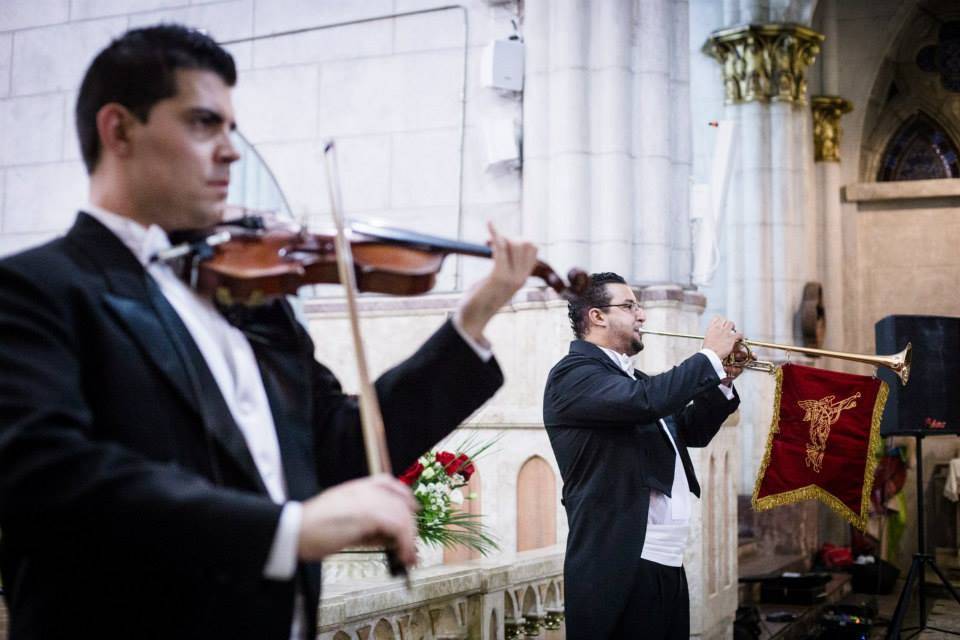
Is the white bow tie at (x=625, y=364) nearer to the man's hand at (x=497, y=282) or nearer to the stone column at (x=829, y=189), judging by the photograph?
the man's hand at (x=497, y=282)

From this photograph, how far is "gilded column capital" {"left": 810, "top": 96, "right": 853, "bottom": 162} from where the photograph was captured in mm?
12453

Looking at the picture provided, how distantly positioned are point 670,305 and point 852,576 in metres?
5.01

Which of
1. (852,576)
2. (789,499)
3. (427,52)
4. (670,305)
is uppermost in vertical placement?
(427,52)

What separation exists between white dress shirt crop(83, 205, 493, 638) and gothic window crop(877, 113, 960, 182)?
12.9 m

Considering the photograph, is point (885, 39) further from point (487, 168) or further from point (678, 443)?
point (678, 443)

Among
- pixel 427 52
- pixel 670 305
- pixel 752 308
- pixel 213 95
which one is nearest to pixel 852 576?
pixel 752 308

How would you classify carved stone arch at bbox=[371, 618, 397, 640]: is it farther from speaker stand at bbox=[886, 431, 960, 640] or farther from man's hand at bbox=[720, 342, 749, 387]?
speaker stand at bbox=[886, 431, 960, 640]

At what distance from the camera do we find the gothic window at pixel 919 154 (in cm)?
1340

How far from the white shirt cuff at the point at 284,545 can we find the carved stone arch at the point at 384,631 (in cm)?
243

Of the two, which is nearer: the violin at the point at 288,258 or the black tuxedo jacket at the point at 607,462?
the violin at the point at 288,258

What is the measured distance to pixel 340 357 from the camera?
21.9 feet

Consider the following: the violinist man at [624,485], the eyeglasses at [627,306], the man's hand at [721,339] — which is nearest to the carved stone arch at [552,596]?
the violinist man at [624,485]

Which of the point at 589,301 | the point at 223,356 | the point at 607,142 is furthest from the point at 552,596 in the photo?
the point at 223,356

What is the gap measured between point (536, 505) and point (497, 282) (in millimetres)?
4627
